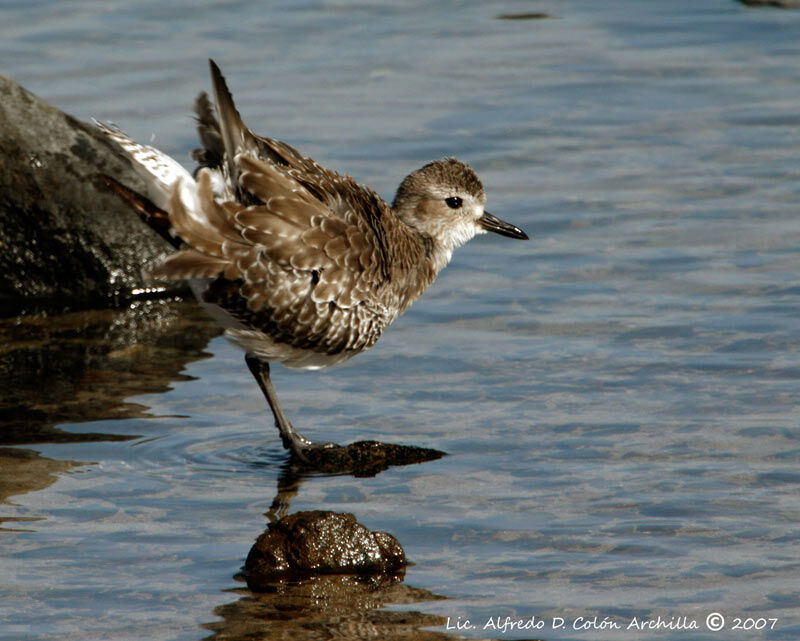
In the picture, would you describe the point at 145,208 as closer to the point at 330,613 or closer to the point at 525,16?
the point at 330,613

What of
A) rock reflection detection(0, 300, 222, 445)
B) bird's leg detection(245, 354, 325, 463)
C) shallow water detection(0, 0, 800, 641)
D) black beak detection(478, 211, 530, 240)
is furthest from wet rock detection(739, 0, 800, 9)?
bird's leg detection(245, 354, 325, 463)

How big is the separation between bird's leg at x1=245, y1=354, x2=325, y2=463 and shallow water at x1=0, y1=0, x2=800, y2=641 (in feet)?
0.43

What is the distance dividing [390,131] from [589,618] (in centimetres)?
889

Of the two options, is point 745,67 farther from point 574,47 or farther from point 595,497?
point 595,497

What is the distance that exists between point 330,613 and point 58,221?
578 centimetres

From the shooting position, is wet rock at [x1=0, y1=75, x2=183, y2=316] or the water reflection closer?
the water reflection

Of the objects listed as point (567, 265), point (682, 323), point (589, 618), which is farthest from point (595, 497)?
point (567, 265)

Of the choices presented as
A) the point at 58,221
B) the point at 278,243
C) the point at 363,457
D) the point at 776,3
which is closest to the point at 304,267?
the point at 278,243

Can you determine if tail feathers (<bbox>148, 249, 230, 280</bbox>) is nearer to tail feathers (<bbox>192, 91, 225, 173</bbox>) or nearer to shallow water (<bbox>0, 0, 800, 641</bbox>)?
tail feathers (<bbox>192, 91, 225, 173</bbox>)

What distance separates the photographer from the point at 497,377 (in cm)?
1016

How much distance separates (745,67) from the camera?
54.3 ft

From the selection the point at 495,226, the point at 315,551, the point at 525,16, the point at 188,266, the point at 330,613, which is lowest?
the point at 330,613

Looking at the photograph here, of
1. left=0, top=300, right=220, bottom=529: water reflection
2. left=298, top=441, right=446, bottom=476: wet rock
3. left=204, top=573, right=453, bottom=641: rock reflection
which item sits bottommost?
left=204, top=573, right=453, bottom=641: rock reflection

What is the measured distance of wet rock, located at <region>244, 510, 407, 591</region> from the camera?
7.22 meters
